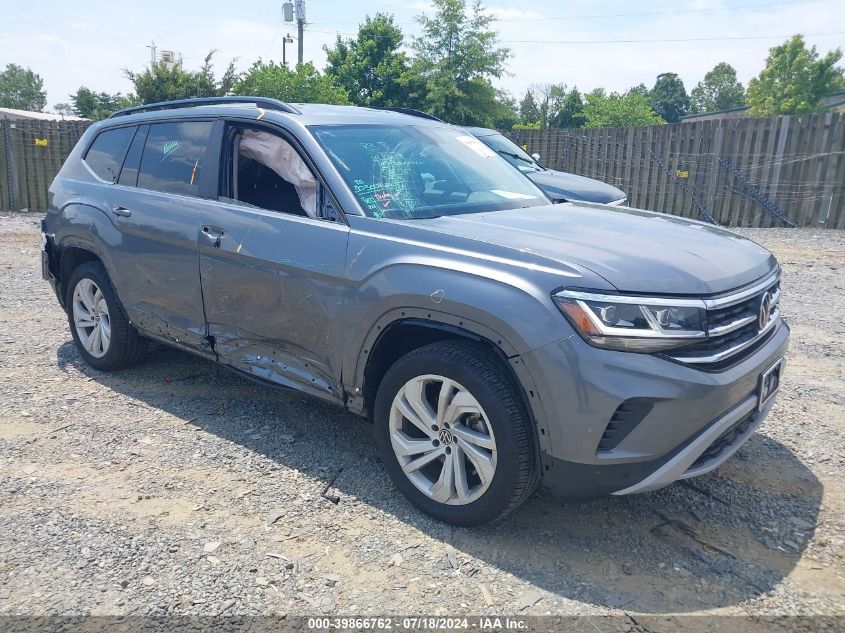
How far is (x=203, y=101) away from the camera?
4.54 meters

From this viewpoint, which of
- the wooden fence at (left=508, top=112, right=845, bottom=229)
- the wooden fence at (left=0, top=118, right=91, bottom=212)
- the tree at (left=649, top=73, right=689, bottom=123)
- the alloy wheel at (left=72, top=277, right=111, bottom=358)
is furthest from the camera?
the tree at (left=649, top=73, right=689, bottom=123)

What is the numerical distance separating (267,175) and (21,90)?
11130 centimetres

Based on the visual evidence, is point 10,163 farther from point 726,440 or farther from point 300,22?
point 300,22

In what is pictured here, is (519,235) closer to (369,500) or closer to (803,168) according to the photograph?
(369,500)

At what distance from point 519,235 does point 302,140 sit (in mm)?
1374

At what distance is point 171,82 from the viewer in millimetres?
21922

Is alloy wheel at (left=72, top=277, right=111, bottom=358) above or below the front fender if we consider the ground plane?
below

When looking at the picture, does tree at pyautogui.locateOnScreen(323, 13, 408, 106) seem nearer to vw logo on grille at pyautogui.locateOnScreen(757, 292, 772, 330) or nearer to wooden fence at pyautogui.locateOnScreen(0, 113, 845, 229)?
wooden fence at pyautogui.locateOnScreen(0, 113, 845, 229)

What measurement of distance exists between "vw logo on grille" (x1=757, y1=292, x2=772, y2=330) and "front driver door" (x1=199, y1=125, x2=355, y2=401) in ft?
6.25

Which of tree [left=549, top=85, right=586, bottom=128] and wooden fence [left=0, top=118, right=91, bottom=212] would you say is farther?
tree [left=549, top=85, right=586, bottom=128]

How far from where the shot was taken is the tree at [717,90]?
113375 millimetres

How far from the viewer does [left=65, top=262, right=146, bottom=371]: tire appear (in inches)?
194

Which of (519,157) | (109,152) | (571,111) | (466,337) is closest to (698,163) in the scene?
(519,157)

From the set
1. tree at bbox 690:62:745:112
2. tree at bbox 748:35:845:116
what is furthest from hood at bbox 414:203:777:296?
tree at bbox 690:62:745:112
